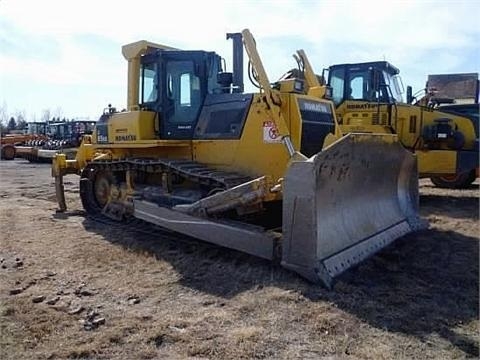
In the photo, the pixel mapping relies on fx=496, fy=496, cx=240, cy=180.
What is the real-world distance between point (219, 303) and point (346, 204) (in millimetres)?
2024

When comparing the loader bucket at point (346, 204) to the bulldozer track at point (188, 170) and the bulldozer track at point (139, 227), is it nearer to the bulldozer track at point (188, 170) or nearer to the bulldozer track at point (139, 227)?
the bulldozer track at point (188, 170)

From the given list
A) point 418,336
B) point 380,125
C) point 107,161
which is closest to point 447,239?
point 418,336

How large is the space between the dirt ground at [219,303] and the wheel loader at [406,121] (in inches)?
142

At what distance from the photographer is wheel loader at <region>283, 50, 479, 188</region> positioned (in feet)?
32.4

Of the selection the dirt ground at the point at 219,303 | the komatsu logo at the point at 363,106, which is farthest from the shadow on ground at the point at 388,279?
the komatsu logo at the point at 363,106

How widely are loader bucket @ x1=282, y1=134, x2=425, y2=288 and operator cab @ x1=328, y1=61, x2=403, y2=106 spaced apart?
3896 mm

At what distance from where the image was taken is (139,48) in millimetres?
7430

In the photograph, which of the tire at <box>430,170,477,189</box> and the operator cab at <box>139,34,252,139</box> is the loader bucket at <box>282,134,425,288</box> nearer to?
the operator cab at <box>139,34,252,139</box>

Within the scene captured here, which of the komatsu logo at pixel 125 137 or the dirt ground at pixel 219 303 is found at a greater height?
the komatsu logo at pixel 125 137

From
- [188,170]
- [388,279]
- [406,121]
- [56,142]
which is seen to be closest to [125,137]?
[188,170]

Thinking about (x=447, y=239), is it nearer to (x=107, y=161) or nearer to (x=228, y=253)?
(x=228, y=253)

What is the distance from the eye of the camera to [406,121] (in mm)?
10453

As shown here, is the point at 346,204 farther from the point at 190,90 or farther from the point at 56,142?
the point at 56,142

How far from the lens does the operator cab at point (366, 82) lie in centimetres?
1047
